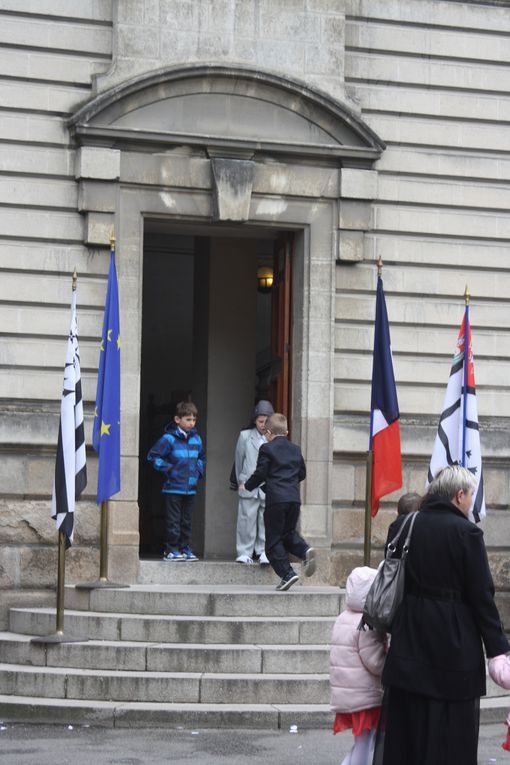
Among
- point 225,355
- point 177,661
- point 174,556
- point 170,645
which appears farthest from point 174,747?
point 225,355

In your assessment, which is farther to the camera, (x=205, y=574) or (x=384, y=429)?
(x=205, y=574)

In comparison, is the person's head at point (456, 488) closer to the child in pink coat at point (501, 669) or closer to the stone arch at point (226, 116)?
the child in pink coat at point (501, 669)

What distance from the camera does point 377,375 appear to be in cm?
1502

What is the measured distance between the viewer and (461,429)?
1488cm

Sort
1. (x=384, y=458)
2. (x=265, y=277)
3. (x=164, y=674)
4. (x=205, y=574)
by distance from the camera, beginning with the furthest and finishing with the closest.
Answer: (x=265, y=277)
(x=205, y=574)
(x=384, y=458)
(x=164, y=674)

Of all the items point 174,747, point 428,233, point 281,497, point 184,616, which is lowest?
point 174,747

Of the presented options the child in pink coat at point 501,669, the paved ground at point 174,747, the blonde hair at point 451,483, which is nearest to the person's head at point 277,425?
the paved ground at point 174,747

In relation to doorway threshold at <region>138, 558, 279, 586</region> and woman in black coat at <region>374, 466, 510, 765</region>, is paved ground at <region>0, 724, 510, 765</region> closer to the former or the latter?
woman in black coat at <region>374, 466, 510, 765</region>

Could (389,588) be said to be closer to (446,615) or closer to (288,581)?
(446,615)

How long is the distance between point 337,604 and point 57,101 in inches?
221

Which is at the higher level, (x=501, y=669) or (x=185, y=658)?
(x=501, y=669)

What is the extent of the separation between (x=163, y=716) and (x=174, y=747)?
831 millimetres

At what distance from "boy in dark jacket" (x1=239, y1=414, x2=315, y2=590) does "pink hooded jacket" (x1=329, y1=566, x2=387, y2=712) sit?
526 cm

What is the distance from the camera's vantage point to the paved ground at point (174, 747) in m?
10.5
